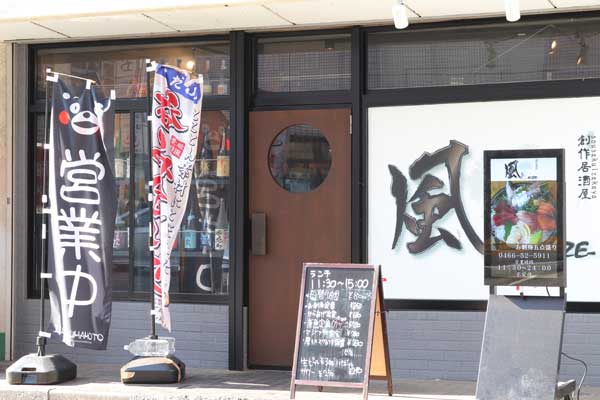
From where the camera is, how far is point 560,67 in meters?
9.46

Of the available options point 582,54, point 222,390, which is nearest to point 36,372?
point 222,390

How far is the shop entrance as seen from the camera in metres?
10.1

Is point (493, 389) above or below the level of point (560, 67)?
below

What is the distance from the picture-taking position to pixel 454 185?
973 centimetres

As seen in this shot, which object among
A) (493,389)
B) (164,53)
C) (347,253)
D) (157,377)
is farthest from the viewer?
(164,53)

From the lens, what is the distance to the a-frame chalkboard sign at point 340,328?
854 centimetres

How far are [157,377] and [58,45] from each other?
3892mm

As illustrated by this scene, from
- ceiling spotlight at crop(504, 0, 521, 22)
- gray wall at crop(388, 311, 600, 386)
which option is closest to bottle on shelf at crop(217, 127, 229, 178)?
gray wall at crop(388, 311, 600, 386)

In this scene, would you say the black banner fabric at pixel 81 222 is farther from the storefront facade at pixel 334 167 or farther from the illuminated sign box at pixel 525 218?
the illuminated sign box at pixel 525 218

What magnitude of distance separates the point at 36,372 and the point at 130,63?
342cm

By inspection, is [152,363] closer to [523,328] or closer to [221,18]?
[221,18]

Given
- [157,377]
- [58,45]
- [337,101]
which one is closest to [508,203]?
[337,101]

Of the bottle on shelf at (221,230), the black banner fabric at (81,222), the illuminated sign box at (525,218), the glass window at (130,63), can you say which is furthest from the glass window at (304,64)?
the illuminated sign box at (525,218)

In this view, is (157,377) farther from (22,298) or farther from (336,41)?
(336,41)
